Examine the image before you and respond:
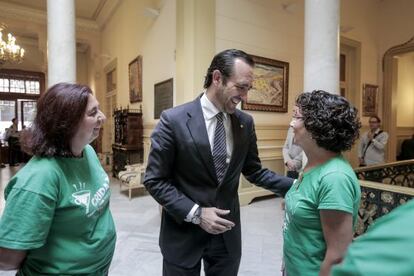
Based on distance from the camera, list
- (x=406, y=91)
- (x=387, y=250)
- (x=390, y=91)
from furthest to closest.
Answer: (x=406, y=91), (x=390, y=91), (x=387, y=250)

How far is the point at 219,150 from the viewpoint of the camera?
1.50 m

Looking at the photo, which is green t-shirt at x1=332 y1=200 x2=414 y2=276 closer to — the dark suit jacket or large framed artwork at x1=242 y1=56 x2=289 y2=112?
the dark suit jacket

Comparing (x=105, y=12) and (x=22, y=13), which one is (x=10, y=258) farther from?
(x=22, y=13)

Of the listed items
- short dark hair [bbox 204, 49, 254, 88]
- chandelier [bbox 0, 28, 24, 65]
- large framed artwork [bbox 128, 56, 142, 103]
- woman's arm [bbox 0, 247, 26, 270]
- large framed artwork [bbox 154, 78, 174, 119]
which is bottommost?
woman's arm [bbox 0, 247, 26, 270]

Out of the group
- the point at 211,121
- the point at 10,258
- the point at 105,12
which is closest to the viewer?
the point at 10,258

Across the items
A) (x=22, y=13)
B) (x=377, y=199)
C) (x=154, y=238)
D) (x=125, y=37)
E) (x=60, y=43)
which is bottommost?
(x=154, y=238)

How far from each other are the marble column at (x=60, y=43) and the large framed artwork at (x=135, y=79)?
3225 mm

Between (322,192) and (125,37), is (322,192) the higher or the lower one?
the lower one

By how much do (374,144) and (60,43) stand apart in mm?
4792

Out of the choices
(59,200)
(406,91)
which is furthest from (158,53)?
(406,91)

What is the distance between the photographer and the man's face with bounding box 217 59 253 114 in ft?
4.87

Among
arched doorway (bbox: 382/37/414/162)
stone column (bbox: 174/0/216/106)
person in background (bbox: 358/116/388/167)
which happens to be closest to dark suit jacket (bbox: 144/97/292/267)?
stone column (bbox: 174/0/216/106)

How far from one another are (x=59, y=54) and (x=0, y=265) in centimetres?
337

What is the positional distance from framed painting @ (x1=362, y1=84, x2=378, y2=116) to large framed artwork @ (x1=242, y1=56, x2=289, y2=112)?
8.20ft
